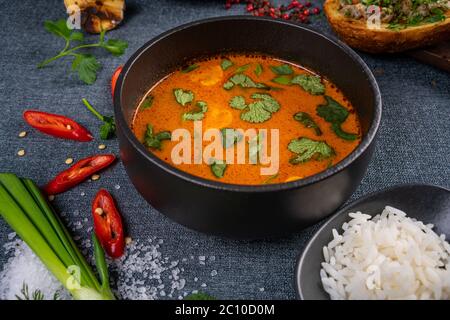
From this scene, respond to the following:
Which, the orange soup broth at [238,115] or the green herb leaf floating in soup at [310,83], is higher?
the green herb leaf floating in soup at [310,83]

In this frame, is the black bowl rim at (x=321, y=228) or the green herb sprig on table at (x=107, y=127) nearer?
the black bowl rim at (x=321, y=228)

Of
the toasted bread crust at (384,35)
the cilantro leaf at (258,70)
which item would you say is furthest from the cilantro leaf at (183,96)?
the toasted bread crust at (384,35)

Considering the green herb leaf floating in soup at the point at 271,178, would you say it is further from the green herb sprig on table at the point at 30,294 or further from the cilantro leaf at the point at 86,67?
the cilantro leaf at the point at 86,67

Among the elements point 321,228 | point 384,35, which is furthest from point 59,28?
point 321,228

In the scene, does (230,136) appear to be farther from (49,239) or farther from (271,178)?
(49,239)

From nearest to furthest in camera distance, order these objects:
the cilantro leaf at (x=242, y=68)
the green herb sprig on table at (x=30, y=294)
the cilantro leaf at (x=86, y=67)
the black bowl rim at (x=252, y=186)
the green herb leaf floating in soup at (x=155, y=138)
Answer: the black bowl rim at (x=252, y=186) → the green herb sprig on table at (x=30, y=294) → the green herb leaf floating in soup at (x=155, y=138) → the cilantro leaf at (x=242, y=68) → the cilantro leaf at (x=86, y=67)

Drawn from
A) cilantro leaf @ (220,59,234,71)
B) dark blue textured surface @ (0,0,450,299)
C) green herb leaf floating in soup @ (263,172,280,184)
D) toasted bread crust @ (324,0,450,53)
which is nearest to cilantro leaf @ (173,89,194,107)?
cilantro leaf @ (220,59,234,71)
